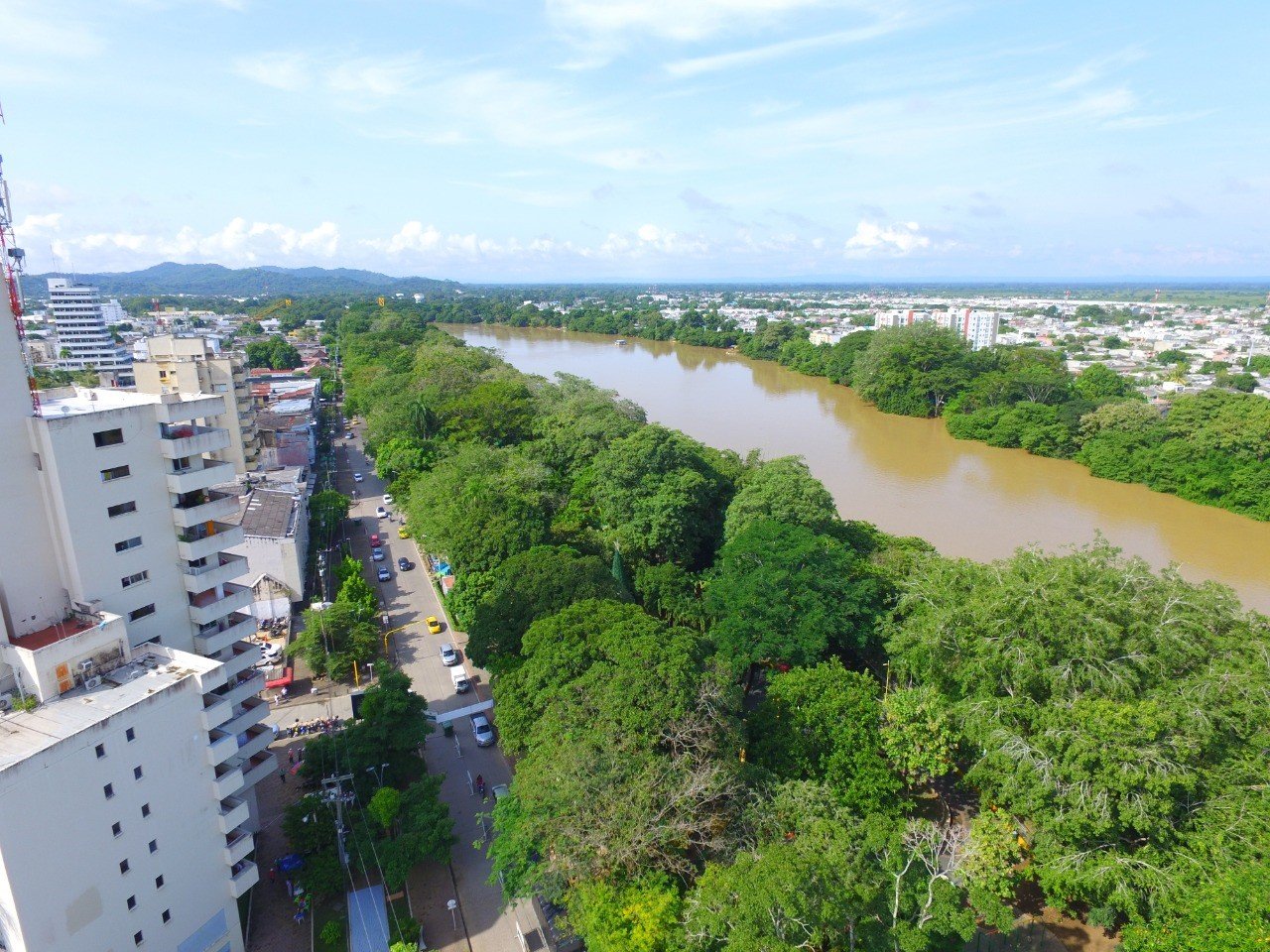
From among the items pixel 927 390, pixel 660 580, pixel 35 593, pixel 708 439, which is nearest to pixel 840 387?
pixel 927 390

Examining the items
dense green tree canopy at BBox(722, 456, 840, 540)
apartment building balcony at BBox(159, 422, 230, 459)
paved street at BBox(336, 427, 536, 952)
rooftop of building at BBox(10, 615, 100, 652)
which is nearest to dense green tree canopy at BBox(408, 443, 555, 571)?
paved street at BBox(336, 427, 536, 952)

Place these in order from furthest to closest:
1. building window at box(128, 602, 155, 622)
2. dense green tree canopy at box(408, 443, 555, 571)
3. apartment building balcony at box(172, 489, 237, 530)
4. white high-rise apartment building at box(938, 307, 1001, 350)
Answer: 1. white high-rise apartment building at box(938, 307, 1001, 350)
2. dense green tree canopy at box(408, 443, 555, 571)
3. apartment building balcony at box(172, 489, 237, 530)
4. building window at box(128, 602, 155, 622)

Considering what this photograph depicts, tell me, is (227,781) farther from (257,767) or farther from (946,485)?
(946,485)

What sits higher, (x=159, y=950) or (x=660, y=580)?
(x=660, y=580)

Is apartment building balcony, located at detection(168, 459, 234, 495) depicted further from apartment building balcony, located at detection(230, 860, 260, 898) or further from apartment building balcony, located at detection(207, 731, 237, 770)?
apartment building balcony, located at detection(230, 860, 260, 898)

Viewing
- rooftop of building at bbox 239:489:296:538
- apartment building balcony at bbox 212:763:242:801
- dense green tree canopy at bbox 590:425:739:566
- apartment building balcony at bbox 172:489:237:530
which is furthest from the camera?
dense green tree canopy at bbox 590:425:739:566

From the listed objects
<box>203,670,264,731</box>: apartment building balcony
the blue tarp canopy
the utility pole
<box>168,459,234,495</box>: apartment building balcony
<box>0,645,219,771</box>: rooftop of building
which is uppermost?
<box>168,459,234,495</box>: apartment building balcony

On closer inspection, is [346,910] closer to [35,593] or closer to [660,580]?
[35,593]

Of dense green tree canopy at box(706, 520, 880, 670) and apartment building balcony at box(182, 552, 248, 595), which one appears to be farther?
dense green tree canopy at box(706, 520, 880, 670)
